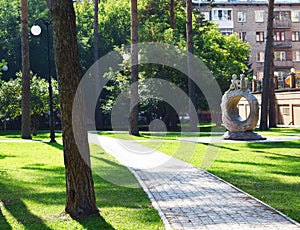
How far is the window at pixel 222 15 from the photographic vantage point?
230ft

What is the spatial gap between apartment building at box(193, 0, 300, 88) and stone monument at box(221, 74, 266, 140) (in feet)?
147

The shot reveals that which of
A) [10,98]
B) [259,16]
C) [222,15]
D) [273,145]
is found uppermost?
[222,15]

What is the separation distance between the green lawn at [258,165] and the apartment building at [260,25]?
47815 millimetres

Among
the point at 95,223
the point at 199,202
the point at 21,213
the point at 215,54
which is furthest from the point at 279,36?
the point at 95,223

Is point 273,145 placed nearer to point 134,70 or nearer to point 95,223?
point 134,70

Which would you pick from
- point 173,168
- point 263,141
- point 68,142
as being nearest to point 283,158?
point 173,168

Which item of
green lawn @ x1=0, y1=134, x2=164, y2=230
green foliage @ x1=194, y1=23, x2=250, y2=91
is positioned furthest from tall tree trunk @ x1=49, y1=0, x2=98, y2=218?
green foliage @ x1=194, y1=23, x2=250, y2=91

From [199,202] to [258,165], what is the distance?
21.1ft

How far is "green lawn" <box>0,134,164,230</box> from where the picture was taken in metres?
8.23

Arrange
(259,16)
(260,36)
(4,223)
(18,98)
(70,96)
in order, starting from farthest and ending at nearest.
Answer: (260,36) → (259,16) → (18,98) → (70,96) → (4,223)

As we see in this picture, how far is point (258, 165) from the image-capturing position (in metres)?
15.9

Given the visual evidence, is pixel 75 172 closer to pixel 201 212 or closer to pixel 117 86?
pixel 201 212

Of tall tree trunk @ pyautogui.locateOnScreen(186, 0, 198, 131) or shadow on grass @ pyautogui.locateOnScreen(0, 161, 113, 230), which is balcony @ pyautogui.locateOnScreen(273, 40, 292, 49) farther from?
shadow on grass @ pyautogui.locateOnScreen(0, 161, 113, 230)

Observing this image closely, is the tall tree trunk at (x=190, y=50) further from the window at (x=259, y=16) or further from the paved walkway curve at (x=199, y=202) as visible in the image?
the window at (x=259, y=16)
